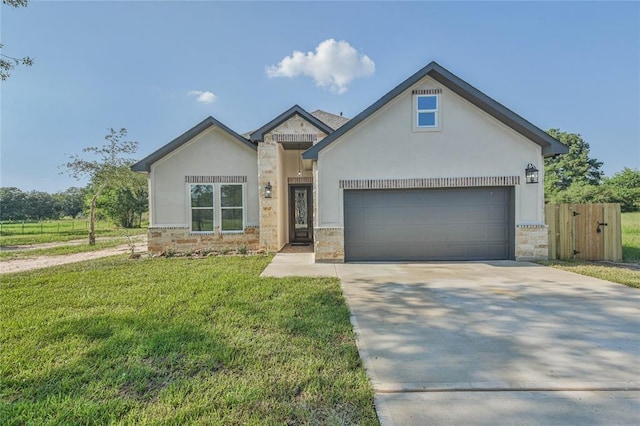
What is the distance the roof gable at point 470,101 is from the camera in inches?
334

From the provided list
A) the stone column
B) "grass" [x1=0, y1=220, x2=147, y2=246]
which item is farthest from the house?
"grass" [x1=0, y1=220, x2=147, y2=246]

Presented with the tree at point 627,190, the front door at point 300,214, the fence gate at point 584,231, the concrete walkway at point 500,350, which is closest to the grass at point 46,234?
the front door at point 300,214

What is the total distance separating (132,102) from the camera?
1622 centimetres

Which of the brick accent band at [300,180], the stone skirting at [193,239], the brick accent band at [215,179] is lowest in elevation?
the stone skirting at [193,239]

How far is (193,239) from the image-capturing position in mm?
11469

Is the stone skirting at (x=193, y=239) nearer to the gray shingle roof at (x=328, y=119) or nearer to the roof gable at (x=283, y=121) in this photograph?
the roof gable at (x=283, y=121)

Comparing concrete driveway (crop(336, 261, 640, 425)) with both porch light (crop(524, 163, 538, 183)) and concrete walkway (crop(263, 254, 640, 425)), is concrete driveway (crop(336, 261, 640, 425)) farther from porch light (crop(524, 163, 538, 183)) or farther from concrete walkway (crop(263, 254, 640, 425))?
porch light (crop(524, 163, 538, 183))

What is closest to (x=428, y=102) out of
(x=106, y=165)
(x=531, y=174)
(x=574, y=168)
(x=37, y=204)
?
(x=531, y=174)

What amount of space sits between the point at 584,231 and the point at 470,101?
212 inches

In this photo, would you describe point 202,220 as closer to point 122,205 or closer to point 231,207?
point 231,207

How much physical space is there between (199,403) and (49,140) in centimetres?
2373

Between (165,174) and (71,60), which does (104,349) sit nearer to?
Answer: (165,174)

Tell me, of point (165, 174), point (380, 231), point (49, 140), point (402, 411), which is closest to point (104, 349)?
point (402, 411)

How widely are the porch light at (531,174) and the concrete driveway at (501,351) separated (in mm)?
3403
